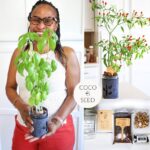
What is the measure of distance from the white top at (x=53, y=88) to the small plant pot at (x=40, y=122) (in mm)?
19

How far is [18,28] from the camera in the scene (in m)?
0.70

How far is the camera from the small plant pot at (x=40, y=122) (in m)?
0.69

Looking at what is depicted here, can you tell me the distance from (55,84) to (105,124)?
0.21 m

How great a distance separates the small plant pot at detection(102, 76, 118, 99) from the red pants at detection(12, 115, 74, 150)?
12 cm

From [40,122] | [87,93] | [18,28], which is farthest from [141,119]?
[18,28]

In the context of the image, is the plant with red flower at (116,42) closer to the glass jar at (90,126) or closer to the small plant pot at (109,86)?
the small plant pot at (109,86)

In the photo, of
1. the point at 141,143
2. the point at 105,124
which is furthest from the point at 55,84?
the point at 141,143

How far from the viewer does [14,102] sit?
2.38 feet

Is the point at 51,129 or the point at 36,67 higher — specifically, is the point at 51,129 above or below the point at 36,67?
below

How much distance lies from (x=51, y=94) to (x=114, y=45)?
22 centimetres

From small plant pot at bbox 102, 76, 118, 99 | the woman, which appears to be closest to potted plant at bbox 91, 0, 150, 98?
small plant pot at bbox 102, 76, 118, 99

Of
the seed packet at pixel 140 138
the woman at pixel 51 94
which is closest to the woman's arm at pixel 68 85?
the woman at pixel 51 94

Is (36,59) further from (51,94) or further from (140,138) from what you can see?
(140,138)

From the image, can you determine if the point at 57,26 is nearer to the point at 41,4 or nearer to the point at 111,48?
the point at 41,4
